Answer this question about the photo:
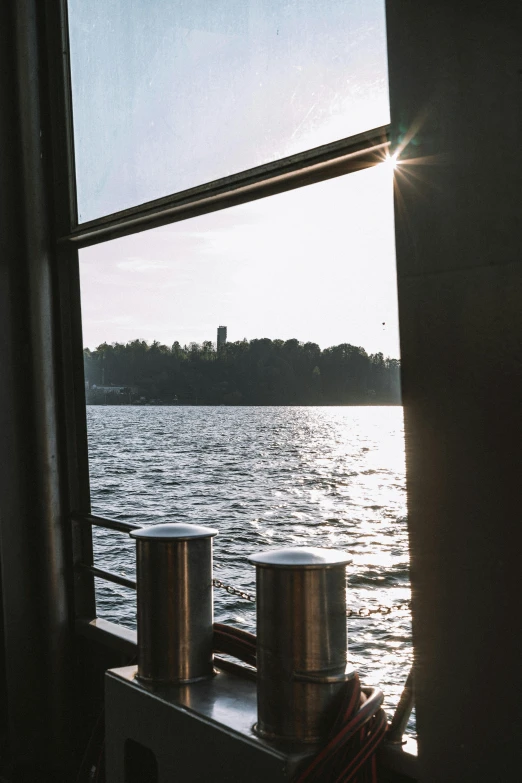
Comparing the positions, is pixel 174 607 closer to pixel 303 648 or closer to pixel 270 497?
pixel 303 648

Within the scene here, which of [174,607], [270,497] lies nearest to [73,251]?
[174,607]

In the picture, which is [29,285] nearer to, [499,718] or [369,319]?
[499,718]

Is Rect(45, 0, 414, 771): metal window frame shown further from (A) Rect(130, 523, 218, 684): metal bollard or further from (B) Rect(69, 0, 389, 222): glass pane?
(A) Rect(130, 523, 218, 684): metal bollard

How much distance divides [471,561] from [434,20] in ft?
3.33

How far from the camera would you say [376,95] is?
202 centimetres

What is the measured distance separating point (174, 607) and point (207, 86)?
183 cm

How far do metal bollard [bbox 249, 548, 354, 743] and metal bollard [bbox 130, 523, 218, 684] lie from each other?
354 mm

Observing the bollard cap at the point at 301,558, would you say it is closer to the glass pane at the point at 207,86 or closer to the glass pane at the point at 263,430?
the glass pane at the point at 207,86

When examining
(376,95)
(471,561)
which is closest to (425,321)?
(471,561)

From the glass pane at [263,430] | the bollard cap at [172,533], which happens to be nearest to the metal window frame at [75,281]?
the bollard cap at [172,533]

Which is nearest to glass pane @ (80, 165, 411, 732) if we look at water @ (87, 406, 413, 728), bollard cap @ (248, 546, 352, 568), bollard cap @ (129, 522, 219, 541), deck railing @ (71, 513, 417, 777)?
water @ (87, 406, 413, 728)

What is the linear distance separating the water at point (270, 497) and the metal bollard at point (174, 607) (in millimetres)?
1334

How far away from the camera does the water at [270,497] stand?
23.2 meters

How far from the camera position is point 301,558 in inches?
65.9
